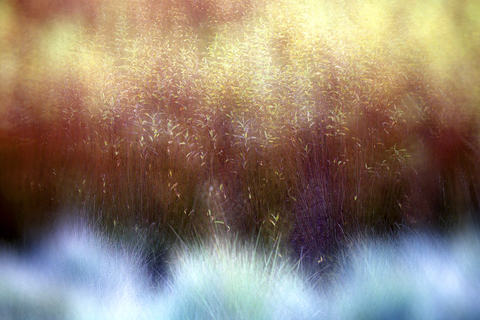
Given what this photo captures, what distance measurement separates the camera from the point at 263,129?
2.38m

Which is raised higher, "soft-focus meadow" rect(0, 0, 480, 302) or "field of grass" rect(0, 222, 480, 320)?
"soft-focus meadow" rect(0, 0, 480, 302)

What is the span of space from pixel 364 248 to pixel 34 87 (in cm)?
270

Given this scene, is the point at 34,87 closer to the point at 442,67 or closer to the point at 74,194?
the point at 74,194

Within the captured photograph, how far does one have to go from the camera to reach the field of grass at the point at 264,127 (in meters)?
2.23

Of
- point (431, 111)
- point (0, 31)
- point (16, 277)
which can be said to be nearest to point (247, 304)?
point (16, 277)

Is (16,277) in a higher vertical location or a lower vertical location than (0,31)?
lower

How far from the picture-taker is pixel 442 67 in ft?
8.04

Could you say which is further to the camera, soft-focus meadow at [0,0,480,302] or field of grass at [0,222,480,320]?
soft-focus meadow at [0,0,480,302]

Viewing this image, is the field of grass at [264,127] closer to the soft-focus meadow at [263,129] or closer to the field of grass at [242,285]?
the soft-focus meadow at [263,129]

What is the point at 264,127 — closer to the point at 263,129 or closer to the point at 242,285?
the point at 263,129

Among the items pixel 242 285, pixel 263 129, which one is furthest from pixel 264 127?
pixel 242 285

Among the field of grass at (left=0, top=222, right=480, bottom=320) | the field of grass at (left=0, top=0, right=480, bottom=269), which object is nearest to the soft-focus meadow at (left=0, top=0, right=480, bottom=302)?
the field of grass at (left=0, top=0, right=480, bottom=269)

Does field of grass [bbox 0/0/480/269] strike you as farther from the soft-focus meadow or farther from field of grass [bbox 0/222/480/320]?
field of grass [bbox 0/222/480/320]

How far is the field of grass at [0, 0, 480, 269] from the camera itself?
2.23 m
